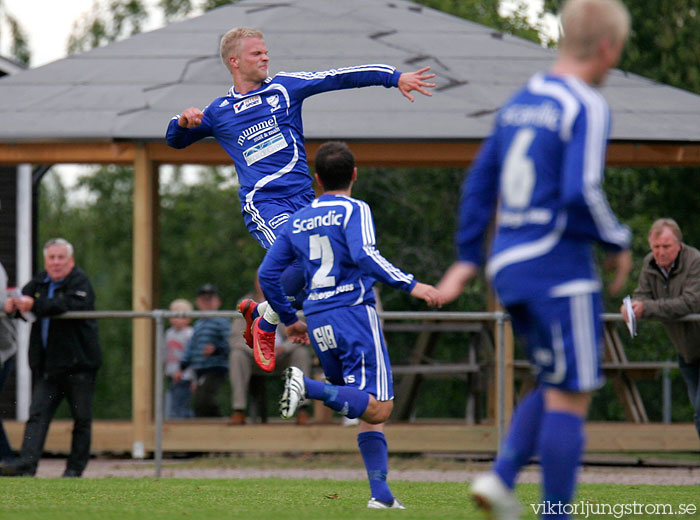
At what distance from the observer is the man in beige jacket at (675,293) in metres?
9.05

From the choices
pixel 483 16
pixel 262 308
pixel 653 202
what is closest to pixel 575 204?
pixel 262 308

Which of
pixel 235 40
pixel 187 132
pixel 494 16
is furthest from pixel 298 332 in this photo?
pixel 494 16

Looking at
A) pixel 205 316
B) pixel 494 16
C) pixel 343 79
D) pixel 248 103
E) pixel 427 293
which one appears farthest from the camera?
pixel 494 16

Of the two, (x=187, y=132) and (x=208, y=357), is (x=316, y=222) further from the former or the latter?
(x=208, y=357)

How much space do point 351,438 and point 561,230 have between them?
7829 millimetres

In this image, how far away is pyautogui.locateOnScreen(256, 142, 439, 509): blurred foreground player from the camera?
5.88 metres

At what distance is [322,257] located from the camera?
19.5 ft

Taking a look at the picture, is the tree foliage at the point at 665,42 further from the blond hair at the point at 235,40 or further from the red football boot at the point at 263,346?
the red football boot at the point at 263,346

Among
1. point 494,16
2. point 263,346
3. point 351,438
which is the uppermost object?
point 494,16

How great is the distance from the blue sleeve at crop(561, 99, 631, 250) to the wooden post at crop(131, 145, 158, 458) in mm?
8035

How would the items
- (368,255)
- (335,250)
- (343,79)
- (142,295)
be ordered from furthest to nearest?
1. (142,295)
2. (343,79)
3. (335,250)
4. (368,255)

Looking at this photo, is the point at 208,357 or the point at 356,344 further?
the point at 208,357

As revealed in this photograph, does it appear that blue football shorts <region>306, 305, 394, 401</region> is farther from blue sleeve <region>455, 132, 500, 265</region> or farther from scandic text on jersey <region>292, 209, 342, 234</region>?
blue sleeve <region>455, 132, 500, 265</region>

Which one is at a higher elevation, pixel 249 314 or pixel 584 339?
pixel 584 339
